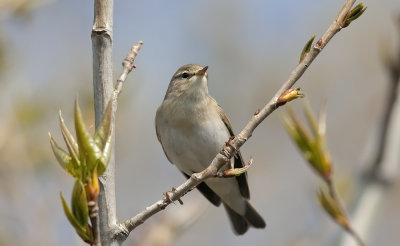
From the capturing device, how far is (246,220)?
23.0 feet

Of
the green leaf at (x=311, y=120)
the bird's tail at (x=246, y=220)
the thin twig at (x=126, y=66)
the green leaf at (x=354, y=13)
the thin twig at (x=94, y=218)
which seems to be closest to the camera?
the thin twig at (x=94, y=218)

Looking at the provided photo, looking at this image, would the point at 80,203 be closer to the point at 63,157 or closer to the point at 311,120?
the point at 63,157

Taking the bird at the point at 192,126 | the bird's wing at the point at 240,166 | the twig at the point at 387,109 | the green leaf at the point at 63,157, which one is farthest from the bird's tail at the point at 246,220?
the green leaf at the point at 63,157

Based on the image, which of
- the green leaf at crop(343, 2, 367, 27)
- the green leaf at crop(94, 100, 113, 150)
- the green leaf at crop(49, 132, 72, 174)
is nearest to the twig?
the green leaf at crop(343, 2, 367, 27)

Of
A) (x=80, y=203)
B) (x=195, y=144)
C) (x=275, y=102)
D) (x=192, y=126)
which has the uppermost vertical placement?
(x=275, y=102)

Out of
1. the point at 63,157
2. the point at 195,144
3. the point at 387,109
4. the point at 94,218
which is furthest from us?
the point at 195,144

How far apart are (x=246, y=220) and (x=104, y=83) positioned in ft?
16.7

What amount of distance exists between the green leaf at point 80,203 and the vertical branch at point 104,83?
181 mm

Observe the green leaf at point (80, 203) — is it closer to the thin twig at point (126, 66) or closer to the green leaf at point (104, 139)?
the green leaf at point (104, 139)

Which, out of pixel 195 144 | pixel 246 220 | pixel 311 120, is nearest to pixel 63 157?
pixel 311 120

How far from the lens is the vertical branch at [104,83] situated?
208 cm

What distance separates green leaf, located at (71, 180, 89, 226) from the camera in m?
1.87

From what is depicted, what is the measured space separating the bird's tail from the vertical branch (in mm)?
4920

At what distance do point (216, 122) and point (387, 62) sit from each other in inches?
126
